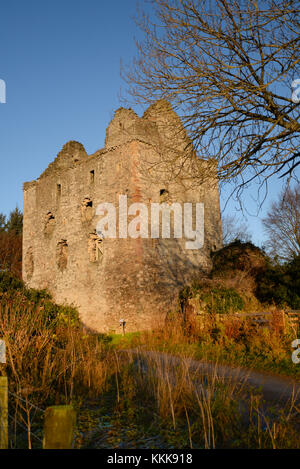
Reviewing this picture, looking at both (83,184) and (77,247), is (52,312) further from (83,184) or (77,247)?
(83,184)

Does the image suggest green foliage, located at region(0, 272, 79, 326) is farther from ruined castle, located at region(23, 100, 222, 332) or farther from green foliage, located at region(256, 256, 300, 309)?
green foliage, located at region(256, 256, 300, 309)

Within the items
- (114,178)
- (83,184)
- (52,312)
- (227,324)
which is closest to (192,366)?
(227,324)

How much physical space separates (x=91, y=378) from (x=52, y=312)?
2775mm

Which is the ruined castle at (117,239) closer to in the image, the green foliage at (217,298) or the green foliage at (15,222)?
the green foliage at (217,298)

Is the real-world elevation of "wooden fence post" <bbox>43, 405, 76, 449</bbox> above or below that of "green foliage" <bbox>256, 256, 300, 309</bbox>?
below

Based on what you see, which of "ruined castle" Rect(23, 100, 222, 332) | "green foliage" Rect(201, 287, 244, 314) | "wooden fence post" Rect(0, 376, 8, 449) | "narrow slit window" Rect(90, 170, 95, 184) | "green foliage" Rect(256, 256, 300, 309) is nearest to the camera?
"wooden fence post" Rect(0, 376, 8, 449)

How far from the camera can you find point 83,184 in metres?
17.1

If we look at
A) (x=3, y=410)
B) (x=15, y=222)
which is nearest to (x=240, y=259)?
(x=3, y=410)

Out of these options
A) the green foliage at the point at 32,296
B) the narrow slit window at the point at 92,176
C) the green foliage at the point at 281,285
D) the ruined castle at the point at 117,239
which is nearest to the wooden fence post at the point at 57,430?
the green foliage at the point at 32,296

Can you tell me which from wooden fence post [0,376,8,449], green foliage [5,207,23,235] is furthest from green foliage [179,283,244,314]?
green foliage [5,207,23,235]

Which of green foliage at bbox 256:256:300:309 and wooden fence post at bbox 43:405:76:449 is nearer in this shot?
wooden fence post at bbox 43:405:76:449

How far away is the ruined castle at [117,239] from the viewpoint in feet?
46.2

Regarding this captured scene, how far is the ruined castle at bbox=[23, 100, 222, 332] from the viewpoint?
14.1 meters

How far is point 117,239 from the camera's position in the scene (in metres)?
14.7
